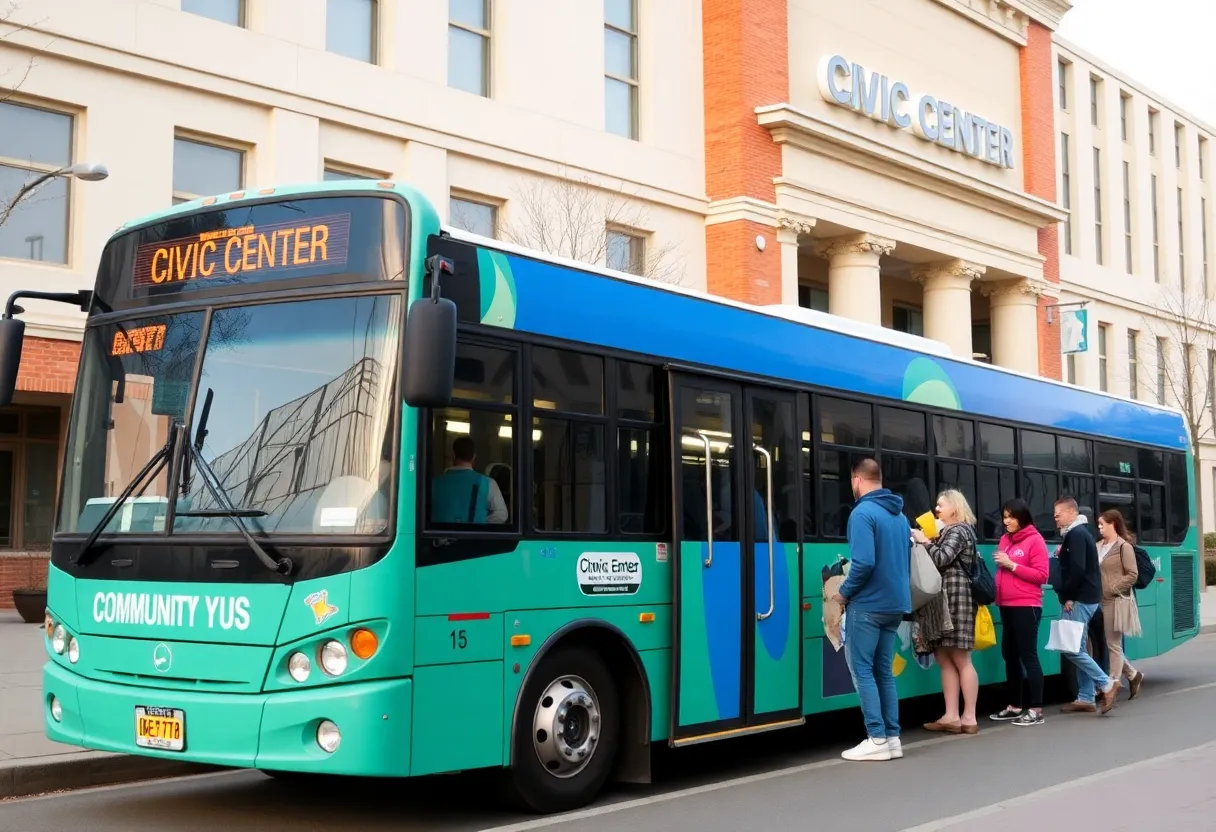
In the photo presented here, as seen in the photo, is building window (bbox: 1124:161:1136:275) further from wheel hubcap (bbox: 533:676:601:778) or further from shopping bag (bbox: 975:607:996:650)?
wheel hubcap (bbox: 533:676:601:778)

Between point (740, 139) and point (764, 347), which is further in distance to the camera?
point (740, 139)

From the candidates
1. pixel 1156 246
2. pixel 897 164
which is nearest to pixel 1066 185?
pixel 1156 246

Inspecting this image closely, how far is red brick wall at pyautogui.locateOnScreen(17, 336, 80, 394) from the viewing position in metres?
18.8

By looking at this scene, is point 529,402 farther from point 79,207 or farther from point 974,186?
point 974,186

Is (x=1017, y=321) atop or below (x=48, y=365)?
atop

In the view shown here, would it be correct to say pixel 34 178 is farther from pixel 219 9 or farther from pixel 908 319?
pixel 908 319

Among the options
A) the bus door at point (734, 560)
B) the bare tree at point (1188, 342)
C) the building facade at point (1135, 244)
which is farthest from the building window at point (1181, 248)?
the bus door at point (734, 560)

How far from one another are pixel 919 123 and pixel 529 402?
88.8 feet

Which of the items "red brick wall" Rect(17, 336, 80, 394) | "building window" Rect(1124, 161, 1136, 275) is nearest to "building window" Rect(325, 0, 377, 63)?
"red brick wall" Rect(17, 336, 80, 394)

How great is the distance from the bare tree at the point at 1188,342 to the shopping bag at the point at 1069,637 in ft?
114

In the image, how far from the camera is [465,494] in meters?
7.14

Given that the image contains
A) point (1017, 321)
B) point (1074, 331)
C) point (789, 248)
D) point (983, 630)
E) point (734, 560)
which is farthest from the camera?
point (1074, 331)

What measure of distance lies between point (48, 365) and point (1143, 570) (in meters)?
13.9

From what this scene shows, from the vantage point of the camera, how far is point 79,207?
19.2 meters
